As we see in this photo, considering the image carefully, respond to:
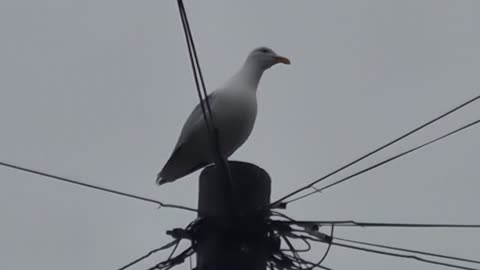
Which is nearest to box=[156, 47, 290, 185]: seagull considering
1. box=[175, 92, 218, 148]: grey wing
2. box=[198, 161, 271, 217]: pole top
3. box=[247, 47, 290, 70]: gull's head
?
box=[175, 92, 218, 148]: grey wing

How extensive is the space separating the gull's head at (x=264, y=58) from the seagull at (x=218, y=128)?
0.35m

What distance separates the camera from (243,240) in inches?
142

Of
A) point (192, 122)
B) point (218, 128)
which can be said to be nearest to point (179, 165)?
point (192, 122)

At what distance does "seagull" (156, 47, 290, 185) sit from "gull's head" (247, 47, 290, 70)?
1.16 ft

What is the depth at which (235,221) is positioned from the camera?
3.62 meters

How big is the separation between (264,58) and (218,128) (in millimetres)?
1334

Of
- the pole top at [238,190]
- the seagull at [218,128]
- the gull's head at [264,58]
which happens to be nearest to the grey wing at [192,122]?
the seagull at [218,128]

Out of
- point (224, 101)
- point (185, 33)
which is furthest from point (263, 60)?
point (185, 33)

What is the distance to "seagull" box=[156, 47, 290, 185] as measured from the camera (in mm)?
5387

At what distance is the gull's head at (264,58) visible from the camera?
6.41m

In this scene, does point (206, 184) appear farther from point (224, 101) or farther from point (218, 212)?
point (224, 101)

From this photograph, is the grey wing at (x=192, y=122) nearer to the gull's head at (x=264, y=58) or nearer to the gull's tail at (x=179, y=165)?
the gull's tail at (x=179, y=165)

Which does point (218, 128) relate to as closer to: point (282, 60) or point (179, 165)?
Result: point (179, 165)

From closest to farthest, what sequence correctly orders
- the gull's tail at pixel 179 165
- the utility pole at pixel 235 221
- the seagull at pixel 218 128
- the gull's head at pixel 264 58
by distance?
the utility pole at pixel 235 221 → the seagull at pixel 218 128 → the gull's tail at pixel 179 165 → the gull's head at pixel 264 58
